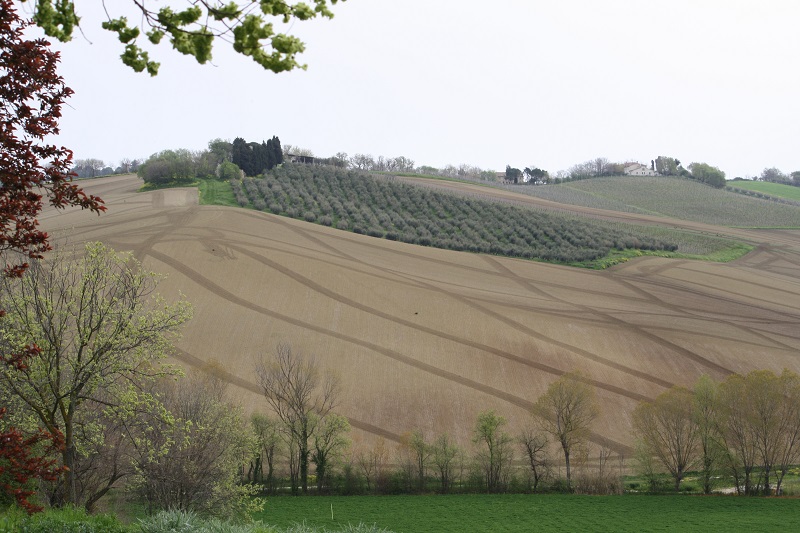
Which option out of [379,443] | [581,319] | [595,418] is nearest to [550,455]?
[595,418]

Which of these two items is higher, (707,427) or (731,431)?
(707,427)

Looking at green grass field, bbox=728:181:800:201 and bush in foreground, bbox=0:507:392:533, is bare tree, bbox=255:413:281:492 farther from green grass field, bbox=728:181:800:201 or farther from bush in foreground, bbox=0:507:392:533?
green grass field, bbox=728:181:800:201

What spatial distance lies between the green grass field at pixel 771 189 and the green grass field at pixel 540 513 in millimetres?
143466

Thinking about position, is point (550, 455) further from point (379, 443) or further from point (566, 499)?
point (379, 443)

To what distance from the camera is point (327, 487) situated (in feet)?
138

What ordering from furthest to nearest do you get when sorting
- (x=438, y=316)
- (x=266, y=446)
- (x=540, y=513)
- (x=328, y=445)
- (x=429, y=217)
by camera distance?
(x=429, y=217) < (x=438, y=316) < (x=266, y=446) < (x=328, y=445) < (x=540, y=513)

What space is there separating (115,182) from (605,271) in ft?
247

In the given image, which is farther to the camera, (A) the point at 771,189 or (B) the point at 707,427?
(A) the point at 771,189

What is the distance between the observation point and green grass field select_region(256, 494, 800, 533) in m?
33.9

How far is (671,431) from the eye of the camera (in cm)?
4400

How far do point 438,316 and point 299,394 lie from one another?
62.7ft

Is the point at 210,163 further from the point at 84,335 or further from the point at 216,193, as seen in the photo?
the point at 84,335

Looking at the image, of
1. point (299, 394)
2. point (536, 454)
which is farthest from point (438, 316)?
point (299, 394)

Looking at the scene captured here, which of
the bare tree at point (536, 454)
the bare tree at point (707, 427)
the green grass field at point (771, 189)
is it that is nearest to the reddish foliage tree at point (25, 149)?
the bare tree at point (536, 454)
